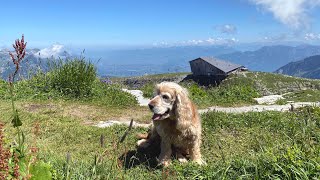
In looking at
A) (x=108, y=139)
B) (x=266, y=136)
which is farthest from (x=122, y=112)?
(x=266, y=136)

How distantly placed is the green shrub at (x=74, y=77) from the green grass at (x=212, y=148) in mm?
2863

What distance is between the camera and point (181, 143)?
7281 mm

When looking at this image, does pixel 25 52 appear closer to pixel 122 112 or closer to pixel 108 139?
pixel 108 139

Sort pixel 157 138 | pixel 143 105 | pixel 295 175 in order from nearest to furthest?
pixel 295 175 → pixel 157 138 → pixel 143 105

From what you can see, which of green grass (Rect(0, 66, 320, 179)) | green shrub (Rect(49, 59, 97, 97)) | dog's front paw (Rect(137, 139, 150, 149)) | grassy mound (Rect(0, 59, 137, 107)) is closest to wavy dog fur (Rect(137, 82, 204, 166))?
green grass (Rect(0, 66, 320, 179))

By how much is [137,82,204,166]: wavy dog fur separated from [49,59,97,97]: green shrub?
8.63 meters

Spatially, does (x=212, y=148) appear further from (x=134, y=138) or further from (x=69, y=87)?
(x=69, y=87)

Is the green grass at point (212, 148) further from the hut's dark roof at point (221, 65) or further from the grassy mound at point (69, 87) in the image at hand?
the hut's dark roof at point (221, 65)

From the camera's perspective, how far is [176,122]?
6980 millimetres

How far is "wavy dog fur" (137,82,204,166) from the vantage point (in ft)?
22.2

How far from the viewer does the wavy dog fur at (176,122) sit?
676 centimetres

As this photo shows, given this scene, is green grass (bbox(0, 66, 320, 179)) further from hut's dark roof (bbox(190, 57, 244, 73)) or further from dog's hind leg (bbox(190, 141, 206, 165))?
hut's dark roof (bbox(190, 57, 244, 73))

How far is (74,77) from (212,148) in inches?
347

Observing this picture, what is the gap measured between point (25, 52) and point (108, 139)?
684cm
